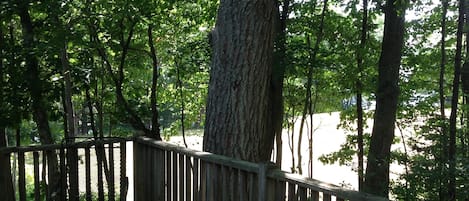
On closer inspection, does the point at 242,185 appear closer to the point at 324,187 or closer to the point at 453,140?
the point at 324,187

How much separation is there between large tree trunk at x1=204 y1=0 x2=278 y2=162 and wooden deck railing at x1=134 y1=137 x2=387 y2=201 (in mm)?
509

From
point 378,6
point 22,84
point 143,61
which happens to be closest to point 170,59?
point 143,61

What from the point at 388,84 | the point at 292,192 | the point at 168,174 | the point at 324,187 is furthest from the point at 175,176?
the point at 388,84

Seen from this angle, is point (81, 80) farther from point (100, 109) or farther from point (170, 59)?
point (170, 59)

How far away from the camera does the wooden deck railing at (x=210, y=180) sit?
251 centimetres

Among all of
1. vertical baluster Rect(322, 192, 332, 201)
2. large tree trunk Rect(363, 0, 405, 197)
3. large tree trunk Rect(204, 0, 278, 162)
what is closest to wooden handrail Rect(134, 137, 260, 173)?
large tree trunk Rect(204, 0, 278, 162)

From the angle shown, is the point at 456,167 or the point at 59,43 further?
the point at 59,43

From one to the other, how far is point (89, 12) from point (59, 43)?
0.64m

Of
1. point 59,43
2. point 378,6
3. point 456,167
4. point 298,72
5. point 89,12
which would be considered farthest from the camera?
point 298,72

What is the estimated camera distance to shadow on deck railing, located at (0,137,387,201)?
2641mm

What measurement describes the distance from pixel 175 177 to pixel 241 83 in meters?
1.11

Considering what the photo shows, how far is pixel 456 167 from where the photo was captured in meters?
3.64

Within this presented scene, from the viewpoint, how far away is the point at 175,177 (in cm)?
399

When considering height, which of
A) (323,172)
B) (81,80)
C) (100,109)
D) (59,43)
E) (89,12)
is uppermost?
(89,12)
